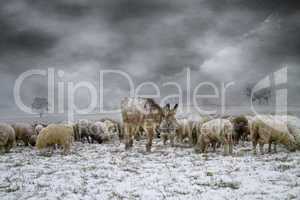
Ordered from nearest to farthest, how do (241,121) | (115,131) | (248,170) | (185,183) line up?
1. (185,183)
2. (248,170)
3. (241,121)
4. (115,131)

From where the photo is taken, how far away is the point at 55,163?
44.2 ft

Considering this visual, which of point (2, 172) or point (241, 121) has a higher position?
point (241, 121)

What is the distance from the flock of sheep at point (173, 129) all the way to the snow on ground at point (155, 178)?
70.8 inches

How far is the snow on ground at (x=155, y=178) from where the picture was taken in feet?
27.2

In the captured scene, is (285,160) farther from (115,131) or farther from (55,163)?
(115,131)

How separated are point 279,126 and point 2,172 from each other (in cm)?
1358

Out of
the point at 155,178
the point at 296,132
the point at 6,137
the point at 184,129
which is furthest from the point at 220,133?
the point at 6,137

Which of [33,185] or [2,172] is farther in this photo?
[2,172]

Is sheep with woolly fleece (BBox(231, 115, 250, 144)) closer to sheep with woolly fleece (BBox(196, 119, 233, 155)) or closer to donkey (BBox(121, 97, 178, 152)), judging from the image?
donkey (BBox(121, 97, 178, 152))

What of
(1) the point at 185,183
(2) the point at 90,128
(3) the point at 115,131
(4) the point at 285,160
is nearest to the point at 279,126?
(4) the point at 285,160

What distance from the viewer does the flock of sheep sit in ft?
50.8

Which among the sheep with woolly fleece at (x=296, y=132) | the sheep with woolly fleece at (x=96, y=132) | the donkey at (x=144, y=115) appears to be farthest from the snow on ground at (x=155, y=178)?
the sheep with woolly fleece at (x=96, y=132)

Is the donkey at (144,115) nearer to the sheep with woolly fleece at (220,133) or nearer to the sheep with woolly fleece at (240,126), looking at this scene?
the sheep with woolly fleece at (220,133)

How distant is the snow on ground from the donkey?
4173mm
